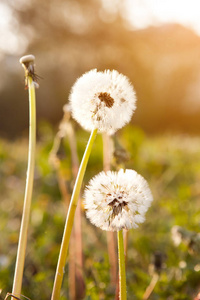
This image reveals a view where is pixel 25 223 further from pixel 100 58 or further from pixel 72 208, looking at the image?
pixel 100 58

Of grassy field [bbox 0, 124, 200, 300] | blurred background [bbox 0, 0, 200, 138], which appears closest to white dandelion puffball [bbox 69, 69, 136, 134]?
grassy field [bbox 0, 124, 200, 300]

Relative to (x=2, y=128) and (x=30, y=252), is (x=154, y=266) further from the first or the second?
(x=2, y=128)

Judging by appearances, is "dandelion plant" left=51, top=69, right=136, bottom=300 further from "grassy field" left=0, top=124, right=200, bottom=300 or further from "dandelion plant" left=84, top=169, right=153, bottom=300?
"grassy field" left=0, top=124, right=200, bottom=300

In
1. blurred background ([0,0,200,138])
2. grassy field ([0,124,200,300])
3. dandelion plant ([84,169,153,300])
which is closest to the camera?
dandelion plant ([84,169,153,300])

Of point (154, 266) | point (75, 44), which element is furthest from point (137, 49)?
point (154, 266)

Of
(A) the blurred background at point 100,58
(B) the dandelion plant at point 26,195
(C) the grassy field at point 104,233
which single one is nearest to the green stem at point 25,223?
(B) the dandelion plant at point 26,195

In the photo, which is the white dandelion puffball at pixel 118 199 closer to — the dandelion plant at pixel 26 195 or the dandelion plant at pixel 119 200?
the dandelion plant at pixel 119 200
